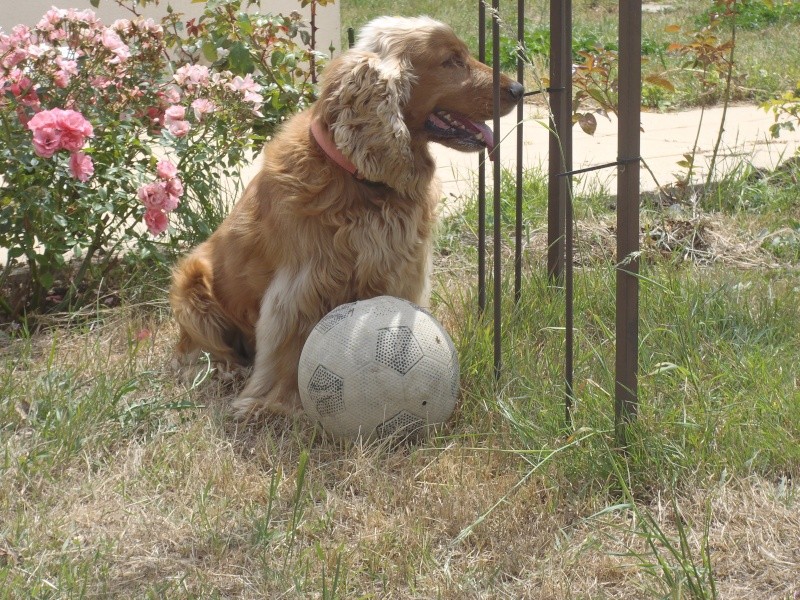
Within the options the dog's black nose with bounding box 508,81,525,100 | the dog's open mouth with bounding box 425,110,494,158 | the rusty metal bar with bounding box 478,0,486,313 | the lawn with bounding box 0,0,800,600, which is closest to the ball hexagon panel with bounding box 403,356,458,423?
the lawn with bounding box 0,0,800,600

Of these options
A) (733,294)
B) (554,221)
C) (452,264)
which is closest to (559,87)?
(554,221)

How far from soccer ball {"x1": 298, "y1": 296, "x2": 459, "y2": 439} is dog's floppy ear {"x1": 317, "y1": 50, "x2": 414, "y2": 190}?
22.9 inches

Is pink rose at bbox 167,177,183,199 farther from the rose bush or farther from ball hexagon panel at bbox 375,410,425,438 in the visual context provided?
ball hexagon panel at bbox 375,410,425,438

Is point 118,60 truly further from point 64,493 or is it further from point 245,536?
point 245,536

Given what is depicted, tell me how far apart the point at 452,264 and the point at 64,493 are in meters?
2.57

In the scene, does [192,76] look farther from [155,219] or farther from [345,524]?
[345,524]

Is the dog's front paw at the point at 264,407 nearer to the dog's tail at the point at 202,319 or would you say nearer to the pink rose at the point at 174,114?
the dog's tail at the point at 202,319

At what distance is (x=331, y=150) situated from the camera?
3795 mm

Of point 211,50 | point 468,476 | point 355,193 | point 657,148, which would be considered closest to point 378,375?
point 468,476

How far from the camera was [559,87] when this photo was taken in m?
3.87

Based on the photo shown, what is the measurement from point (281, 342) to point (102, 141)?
149 centimetres

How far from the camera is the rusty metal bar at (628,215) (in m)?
2.74

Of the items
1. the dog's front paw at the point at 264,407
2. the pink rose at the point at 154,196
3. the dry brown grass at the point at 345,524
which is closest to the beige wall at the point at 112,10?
the pink rose at the point at 154,196

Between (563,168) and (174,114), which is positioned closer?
(563,168)
